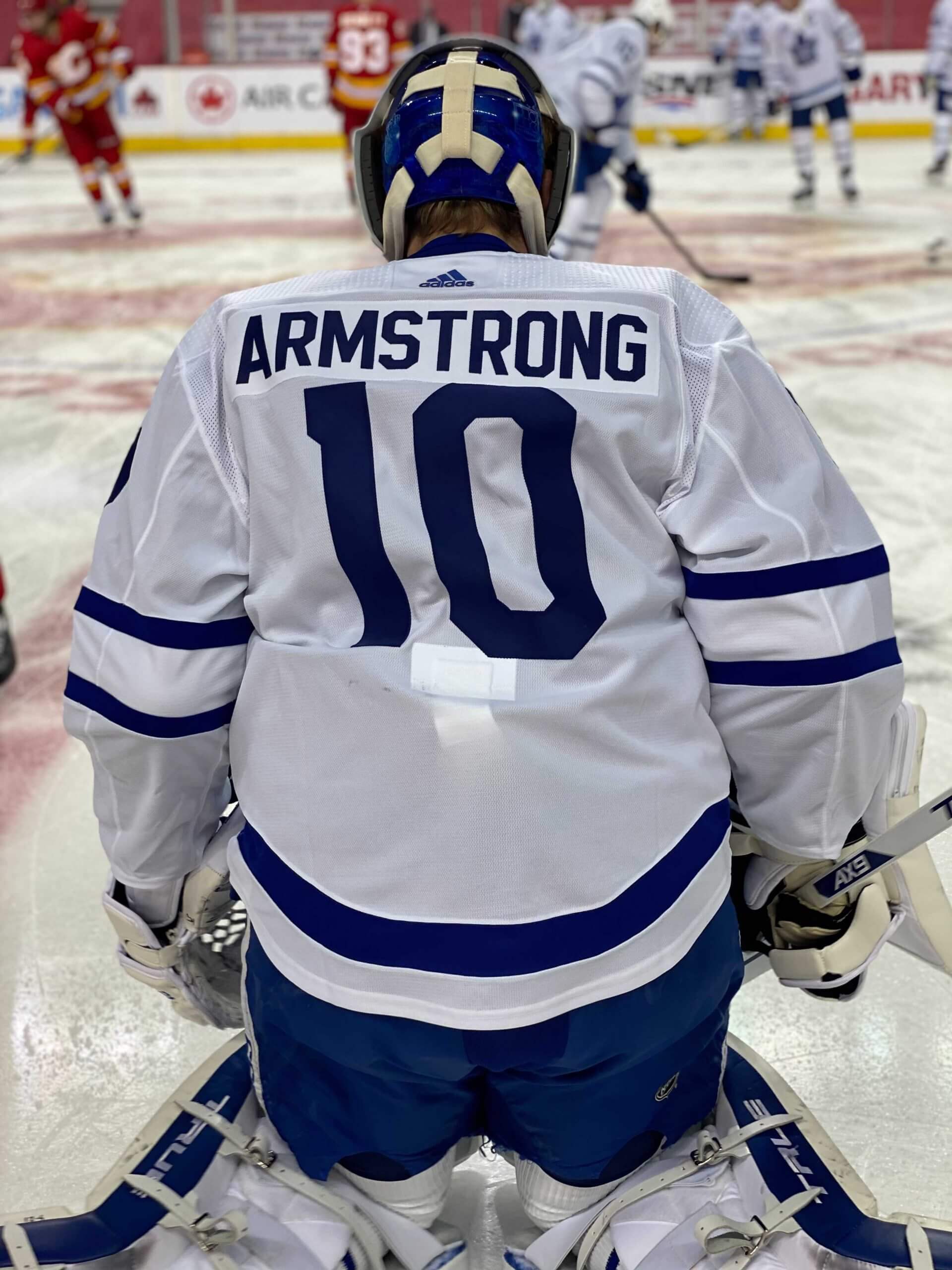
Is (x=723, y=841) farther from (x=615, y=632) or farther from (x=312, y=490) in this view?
(x=312, y=490)

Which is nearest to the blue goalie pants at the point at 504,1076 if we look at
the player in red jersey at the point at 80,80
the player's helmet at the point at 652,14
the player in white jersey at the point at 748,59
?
the player's helmet at the point at 652,14

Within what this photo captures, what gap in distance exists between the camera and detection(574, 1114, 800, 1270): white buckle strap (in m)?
1.07

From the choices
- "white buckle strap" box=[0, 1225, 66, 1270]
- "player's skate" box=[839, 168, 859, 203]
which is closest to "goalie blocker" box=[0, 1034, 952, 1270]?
"white buckle strap" box=[0, 1225, 66, 1270]

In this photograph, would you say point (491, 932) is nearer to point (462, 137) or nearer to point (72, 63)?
point (462, 137)

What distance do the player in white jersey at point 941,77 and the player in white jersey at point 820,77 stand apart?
74cm

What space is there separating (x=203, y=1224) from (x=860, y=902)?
0.62 meters

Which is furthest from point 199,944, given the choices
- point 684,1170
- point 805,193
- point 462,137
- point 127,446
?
point 805,193

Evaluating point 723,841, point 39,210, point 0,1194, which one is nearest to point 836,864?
point 723,841

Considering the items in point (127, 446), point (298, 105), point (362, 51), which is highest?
point (362, 51)

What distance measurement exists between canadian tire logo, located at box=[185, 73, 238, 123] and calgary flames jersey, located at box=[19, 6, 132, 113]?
5.03m

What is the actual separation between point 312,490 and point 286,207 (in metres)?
7.97

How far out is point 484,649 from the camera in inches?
38.4

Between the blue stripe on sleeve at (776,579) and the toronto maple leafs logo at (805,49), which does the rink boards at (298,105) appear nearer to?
the toronto maple leafs logo at (805,49)

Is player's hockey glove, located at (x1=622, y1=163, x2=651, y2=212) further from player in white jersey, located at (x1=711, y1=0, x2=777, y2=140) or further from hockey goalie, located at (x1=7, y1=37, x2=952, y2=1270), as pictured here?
player in white jersey, located at (x1=711, y1=0, x2=777, y2=140)
